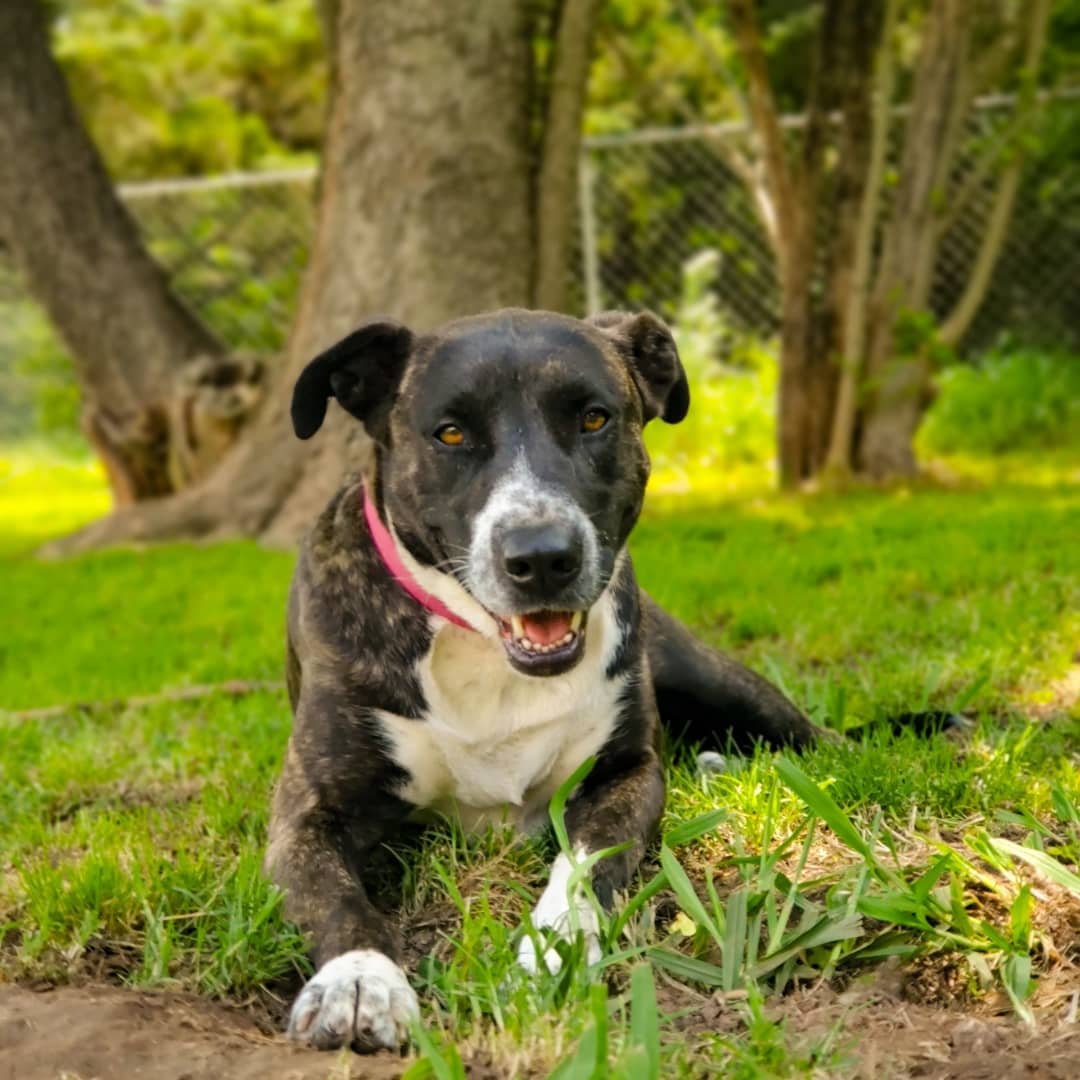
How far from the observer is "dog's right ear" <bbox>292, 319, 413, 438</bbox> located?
348 centimetres

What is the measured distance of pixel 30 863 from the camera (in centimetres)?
351

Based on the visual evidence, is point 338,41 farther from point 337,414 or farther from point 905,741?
point 905,741

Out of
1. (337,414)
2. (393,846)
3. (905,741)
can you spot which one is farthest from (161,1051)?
(337,414)

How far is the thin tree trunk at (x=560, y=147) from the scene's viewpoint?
7.82 metres

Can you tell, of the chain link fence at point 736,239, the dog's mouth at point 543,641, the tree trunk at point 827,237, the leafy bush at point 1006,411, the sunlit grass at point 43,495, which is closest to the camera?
the dog's mouth at point 543,641

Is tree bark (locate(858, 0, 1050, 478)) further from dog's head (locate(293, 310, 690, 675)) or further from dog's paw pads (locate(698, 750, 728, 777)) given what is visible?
dog's head (locate(293, 310, 690, 675))

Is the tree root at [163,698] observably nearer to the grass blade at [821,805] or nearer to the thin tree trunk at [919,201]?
the grass blade at [821,805]

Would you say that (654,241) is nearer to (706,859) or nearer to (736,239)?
(736,239)

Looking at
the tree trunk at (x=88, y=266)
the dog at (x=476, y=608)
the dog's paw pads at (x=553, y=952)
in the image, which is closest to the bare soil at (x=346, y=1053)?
the dog's paw pads at (x=553, y=952)

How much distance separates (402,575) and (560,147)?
4952 millimetres

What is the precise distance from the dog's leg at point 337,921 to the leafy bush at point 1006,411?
755 centimetres

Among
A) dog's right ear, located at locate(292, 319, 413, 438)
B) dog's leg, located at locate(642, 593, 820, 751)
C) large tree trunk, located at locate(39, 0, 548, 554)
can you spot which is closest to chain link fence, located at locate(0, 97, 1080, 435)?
large tree trunk, located at locate(39, 0, 548, 554)

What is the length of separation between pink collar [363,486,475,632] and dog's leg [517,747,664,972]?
476 millimetres

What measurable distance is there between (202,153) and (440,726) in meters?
13.7
